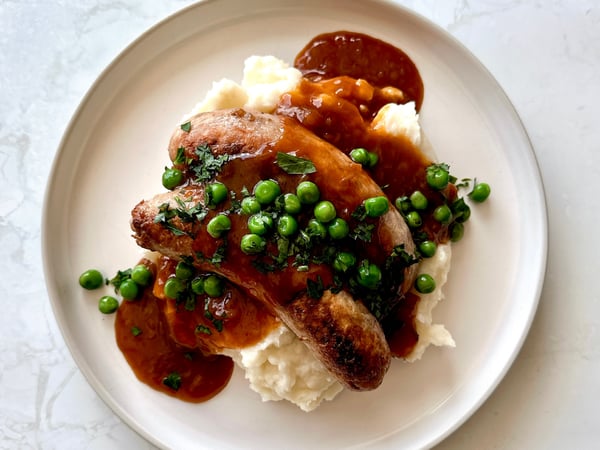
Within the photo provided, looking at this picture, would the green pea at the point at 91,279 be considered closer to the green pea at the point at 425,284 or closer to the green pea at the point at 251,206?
the green pea at the point at 251,206

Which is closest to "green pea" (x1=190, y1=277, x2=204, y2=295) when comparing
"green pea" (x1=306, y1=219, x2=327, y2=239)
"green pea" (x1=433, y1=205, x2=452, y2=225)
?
"green pea" (x1=306, y1=219, x2=327, y2=239)

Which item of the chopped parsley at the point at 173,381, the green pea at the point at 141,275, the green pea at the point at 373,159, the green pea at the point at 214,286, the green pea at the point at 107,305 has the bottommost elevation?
the chopped parsley at the point at 173,381

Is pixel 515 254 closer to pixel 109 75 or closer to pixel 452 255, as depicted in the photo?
pixel 452 255

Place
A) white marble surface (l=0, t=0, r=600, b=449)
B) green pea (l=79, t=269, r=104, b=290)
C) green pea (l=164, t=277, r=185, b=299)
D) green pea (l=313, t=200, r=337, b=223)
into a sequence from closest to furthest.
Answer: green pea (l=313, t=200, r=337, b=223), green pea (l=164, t=277, r=185, b=299), green pea (l=79, t=269, r=104, b=290), white marble surface (l=0, t=0, r=600, b=449)

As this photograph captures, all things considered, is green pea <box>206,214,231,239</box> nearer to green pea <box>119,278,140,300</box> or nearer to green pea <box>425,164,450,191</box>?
green pea <box>119,278,140,300</box>

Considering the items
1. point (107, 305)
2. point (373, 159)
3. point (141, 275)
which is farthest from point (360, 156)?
point (107, 305)

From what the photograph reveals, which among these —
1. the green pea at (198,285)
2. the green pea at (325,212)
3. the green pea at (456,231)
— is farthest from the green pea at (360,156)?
the green pea at (198,285)

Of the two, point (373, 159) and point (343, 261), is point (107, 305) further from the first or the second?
point (373, 159)
